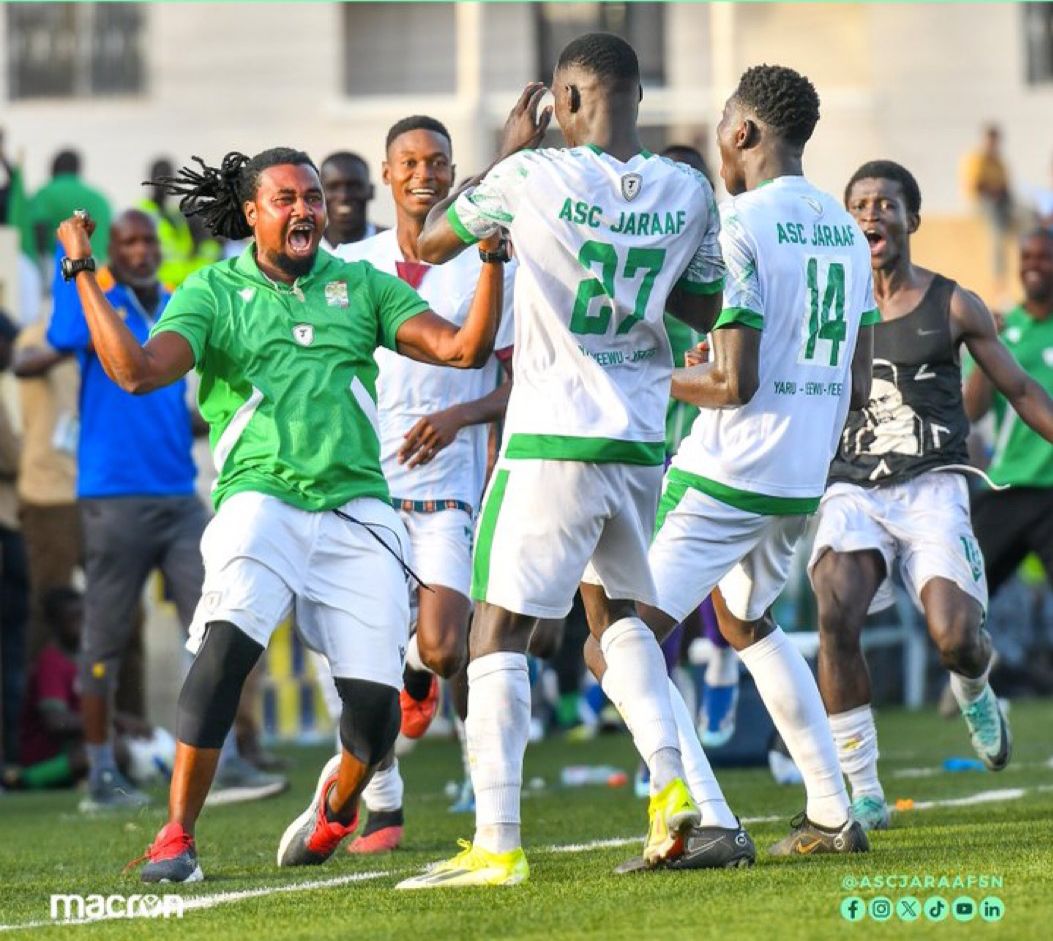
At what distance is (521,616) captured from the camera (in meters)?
7.11

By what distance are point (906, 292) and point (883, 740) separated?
18.5 feet

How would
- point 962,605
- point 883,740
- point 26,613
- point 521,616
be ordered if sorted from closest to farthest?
1. point 521,616
2. point 962,605
3. point 26,613
4. point 883,740

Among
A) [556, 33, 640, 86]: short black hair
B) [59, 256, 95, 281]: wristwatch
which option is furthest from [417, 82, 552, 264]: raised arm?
[59, 256, 95, 281]: wristwatch

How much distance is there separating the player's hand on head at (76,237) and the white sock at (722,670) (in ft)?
17.6

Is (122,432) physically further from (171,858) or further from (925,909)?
(925,909)

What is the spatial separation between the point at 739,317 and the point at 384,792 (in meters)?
2.50

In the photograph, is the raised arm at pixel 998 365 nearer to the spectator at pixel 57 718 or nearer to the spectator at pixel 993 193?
the spectator at pixel 57 718

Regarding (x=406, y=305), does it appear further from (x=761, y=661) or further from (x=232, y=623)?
(x=761, y=661)

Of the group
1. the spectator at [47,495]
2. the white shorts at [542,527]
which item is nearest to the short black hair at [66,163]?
the spectator at [47,495]

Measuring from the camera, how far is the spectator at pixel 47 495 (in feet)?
46.6

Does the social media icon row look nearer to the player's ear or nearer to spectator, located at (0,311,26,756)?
the player's ear

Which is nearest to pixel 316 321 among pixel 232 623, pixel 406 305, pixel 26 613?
pixel 406 305

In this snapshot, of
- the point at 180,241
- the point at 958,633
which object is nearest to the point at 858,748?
the point at 958,633

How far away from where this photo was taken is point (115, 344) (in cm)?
716
